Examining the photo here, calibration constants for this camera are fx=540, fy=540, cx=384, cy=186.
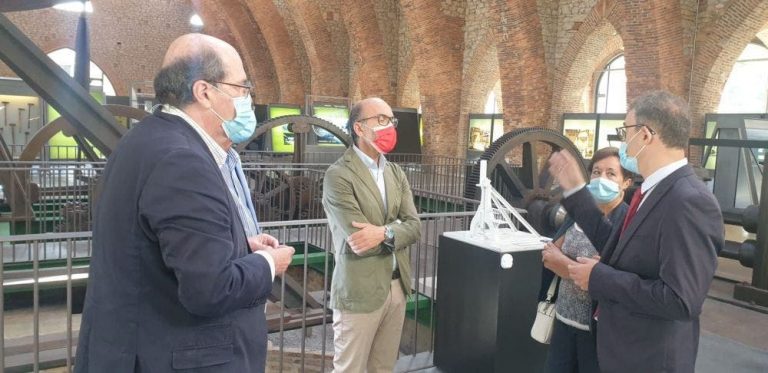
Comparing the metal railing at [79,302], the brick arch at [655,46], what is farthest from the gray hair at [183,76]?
the brick arch at [655,46]

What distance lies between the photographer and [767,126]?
23.9ft

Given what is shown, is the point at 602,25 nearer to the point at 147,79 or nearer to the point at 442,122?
the point at 442,122

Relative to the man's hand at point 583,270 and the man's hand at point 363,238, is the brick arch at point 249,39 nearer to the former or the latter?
the man's hand at point 363,238

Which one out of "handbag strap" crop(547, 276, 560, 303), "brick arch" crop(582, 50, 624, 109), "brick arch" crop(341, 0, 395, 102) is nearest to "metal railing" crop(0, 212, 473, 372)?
"handbag strap" crop(547, 276, 560, 303)

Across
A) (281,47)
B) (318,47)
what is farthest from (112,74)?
(318,47)

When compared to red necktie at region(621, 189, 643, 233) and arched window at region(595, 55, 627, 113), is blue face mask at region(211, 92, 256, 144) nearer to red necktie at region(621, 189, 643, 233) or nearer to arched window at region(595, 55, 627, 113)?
red necktie at region(621, 189, 643, 233)

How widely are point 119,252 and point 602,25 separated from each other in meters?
14.9

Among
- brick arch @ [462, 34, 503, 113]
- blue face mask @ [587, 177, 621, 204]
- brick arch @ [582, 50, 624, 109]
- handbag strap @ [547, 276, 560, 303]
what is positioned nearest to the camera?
blue face mask @ [587, 177, 621, 204]

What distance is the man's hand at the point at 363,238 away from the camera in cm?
258

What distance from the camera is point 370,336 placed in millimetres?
2693

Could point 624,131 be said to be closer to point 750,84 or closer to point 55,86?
point 55,86

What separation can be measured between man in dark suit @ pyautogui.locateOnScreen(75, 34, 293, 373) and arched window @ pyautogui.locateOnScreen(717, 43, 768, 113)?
747 inches

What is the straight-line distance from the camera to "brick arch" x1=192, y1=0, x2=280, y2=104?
92.5 feet

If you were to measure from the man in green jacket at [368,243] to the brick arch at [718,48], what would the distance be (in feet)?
34.6
